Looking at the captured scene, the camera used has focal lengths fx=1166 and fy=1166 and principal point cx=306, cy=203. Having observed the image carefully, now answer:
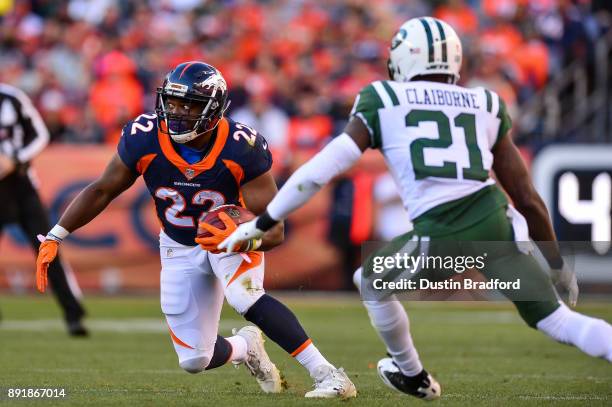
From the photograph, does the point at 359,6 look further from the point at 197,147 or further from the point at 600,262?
the point at 197,147

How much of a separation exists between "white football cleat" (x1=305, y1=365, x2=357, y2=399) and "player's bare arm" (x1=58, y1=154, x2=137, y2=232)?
1372 millimetres

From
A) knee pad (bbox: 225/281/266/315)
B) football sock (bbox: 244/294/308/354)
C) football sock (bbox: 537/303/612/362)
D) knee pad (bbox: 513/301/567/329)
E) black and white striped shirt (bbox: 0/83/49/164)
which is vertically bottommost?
football sock (bbox: 244/294/308/354)

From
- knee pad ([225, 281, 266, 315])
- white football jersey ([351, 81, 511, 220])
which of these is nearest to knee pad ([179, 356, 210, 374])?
knee pad ([225, 281, 266, 315])

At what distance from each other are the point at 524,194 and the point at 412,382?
3.22ft

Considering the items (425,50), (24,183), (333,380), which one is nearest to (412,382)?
(333,380)

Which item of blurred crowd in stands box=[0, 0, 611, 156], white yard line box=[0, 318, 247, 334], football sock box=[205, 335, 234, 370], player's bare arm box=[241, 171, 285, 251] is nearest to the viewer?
player's bare arm box=[241, 171, 285, 251]

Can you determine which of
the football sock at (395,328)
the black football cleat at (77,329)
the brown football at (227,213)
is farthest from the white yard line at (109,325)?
the football sock at (395,328)

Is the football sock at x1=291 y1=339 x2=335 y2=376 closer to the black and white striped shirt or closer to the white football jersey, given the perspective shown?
the white football jersey

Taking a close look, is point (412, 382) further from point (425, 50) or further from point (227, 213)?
point (425, 50)

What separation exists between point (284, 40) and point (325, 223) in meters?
3.64

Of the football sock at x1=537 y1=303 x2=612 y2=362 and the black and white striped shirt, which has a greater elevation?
the black and white striped shirt

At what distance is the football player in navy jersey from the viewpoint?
227 inches

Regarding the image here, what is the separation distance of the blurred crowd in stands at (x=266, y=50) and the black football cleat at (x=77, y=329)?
4.24 metres

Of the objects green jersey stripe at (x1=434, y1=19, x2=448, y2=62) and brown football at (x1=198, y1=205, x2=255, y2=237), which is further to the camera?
brown football at (x1=198, y1=205, x2=255, y2=237)
